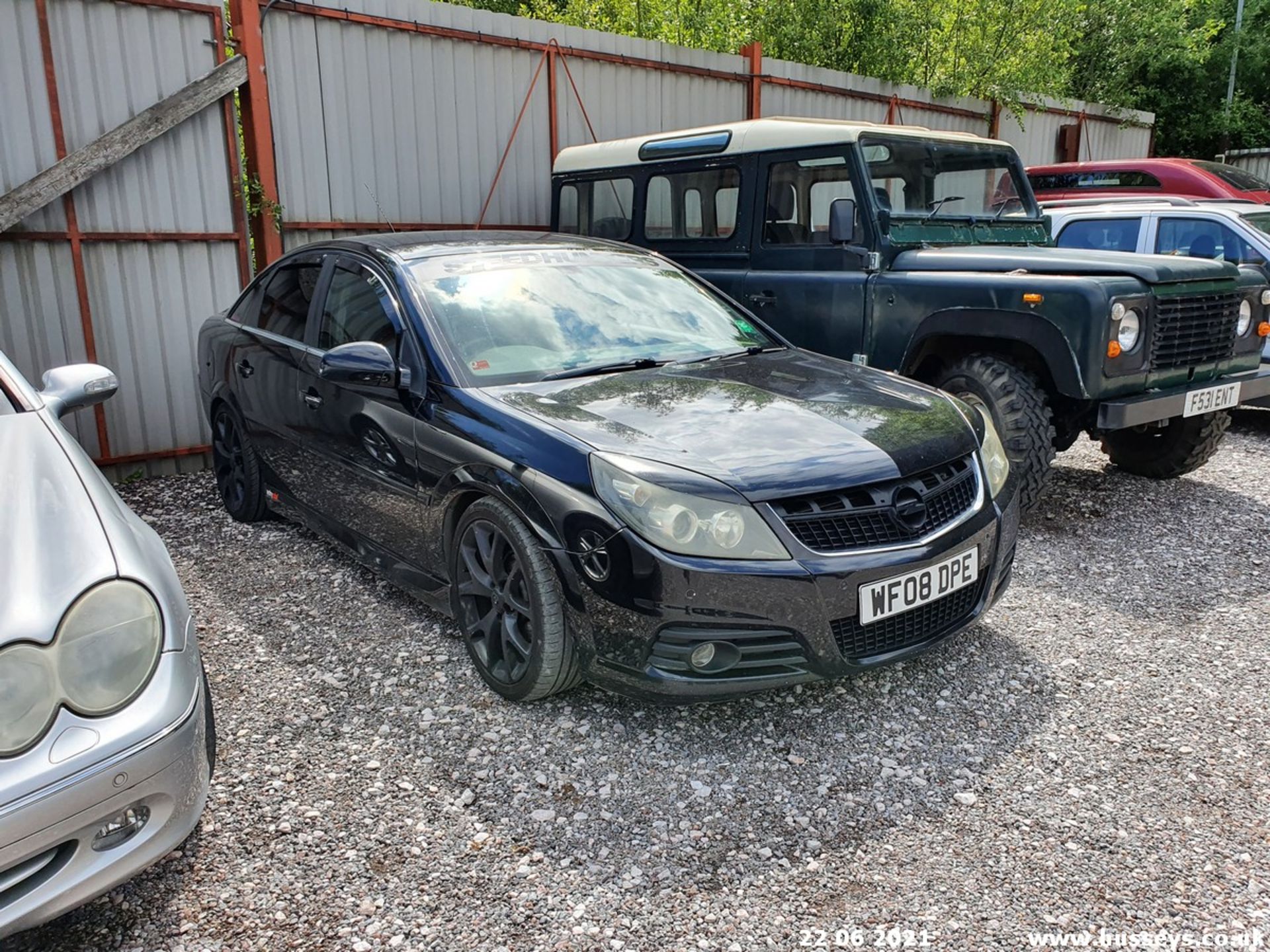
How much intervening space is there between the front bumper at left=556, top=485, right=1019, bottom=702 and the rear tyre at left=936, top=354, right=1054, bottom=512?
200cm

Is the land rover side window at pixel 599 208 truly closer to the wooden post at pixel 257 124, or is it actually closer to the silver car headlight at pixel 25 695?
the wooden post at pixel 257 124

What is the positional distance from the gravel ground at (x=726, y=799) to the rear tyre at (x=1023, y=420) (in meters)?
0.80

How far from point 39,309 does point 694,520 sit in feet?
16.6

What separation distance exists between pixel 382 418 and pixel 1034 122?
11.9 m

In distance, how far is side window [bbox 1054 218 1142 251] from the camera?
23.3ft

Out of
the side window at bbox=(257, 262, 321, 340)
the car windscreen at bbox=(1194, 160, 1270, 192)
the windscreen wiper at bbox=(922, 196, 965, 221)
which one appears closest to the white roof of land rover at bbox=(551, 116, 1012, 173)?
the windscreen wiper at bbox=(922, 196, 965, 221)

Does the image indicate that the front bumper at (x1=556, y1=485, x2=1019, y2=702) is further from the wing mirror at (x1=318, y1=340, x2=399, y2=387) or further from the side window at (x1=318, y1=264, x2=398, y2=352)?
the side window at (x1=318, y1=264, x2=398, y2=352)

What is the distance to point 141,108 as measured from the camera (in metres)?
5.90

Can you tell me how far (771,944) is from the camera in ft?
6.80

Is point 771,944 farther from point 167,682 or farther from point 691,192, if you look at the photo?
point 691,192

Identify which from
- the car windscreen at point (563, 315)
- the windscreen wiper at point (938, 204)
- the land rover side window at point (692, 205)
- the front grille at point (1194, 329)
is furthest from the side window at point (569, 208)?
the front grille at point (1194, 329)

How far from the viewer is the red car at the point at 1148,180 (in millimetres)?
9109

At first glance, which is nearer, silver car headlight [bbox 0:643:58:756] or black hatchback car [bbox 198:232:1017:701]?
silver car headlight [bbox 0:643:58:756]

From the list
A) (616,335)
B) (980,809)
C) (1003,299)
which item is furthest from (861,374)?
(980,809)
